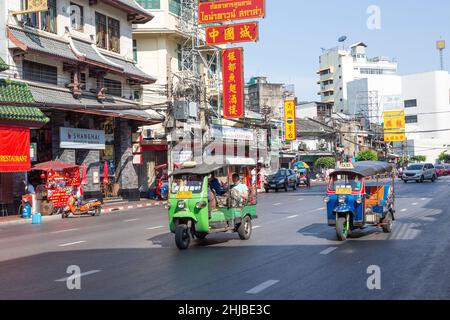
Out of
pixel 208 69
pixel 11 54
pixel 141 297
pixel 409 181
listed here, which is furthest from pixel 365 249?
pixel 409 181

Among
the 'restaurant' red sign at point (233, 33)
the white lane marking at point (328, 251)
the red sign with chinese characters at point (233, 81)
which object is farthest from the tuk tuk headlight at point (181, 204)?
the red sign with chinese characters at point (233, 81)

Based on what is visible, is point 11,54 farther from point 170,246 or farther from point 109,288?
point 109,288

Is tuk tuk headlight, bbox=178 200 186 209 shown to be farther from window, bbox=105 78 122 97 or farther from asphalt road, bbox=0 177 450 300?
window, bbox=105 78 122 97

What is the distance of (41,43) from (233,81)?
13907mm

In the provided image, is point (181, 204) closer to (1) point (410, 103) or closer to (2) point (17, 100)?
(2) point (17, 100)

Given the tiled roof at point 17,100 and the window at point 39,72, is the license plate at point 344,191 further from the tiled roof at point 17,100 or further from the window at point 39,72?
the window at point 39,72

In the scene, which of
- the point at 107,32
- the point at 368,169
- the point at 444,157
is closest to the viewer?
the point at 368,169

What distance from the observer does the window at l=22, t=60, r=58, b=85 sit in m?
26.1

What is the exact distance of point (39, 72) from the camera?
88.1 ft

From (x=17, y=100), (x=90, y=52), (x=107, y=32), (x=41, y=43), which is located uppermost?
(x=107, y=32)

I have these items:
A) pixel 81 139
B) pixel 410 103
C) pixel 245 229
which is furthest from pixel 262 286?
pixel 410 103

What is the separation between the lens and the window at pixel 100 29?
3203 cm

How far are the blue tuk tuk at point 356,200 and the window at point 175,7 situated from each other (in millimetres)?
29445
